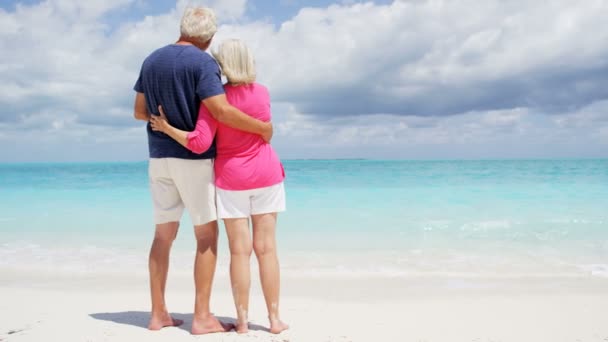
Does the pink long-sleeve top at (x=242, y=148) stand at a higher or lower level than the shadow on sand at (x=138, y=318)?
higher

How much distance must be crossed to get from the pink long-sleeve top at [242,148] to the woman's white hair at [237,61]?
0.07 m

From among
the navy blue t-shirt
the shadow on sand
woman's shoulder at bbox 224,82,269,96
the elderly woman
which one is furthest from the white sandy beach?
woman's shoulder at bbox 224,82,269,96

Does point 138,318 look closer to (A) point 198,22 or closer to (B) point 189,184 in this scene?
(B) point 189,184

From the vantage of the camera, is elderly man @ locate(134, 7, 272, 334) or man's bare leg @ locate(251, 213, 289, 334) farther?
man's bare leg @ locate(251, 213, 289, 334)

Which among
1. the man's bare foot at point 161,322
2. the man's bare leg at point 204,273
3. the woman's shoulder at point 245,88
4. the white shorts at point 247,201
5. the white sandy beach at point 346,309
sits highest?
the woman's shoulder at point 245,88

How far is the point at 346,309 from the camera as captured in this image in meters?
3.43

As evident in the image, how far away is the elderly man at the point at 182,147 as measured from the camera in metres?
2.52

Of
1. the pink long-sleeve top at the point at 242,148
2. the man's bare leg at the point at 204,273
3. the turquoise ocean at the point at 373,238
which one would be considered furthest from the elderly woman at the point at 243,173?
the turquoise ocean at the point at 373,238

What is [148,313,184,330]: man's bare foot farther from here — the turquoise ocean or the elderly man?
the turquoise ocean

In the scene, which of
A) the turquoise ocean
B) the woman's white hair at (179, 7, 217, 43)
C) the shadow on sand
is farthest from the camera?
the turquoise ocean

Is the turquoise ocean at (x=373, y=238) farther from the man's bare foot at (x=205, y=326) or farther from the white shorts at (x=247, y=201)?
the white shorts at (x=247, y=201)

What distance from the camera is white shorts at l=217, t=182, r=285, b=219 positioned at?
264 cm

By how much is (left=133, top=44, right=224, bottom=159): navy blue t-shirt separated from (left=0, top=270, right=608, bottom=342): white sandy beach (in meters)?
1.10

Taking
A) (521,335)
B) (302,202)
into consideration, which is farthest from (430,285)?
(302,202)
